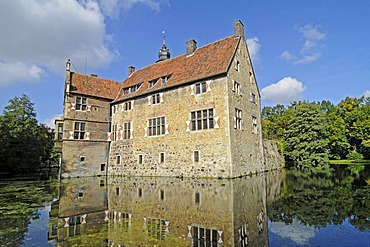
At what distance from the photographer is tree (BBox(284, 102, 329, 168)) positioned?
116 ft

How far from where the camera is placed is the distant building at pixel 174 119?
18.6 m

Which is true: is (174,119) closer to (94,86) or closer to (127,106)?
(127,106)

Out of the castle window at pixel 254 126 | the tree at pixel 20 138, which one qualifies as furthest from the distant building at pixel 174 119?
the tree at pixel 20 138

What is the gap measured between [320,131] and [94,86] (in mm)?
32784

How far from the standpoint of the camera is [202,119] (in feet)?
63.7

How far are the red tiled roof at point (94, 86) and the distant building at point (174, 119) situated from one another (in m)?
0.11

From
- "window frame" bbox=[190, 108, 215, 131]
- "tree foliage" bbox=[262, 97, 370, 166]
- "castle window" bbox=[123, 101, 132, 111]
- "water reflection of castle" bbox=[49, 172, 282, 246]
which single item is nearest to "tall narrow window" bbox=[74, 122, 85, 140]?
"castle window" bbox=[123, 101, 132, 111]

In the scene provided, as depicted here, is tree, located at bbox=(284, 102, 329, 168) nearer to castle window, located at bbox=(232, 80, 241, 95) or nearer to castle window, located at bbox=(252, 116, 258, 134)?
A: castle window, located at bbox=(252, 116, 258, 134)

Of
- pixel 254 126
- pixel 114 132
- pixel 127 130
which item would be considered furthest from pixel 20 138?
pixel 254 126

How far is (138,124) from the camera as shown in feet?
79.3

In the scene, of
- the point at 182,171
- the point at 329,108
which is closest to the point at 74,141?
the point at 182,171

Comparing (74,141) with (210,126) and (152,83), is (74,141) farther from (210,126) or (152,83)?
(210,126)

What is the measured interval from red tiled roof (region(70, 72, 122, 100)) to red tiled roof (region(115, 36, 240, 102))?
1.75 metres

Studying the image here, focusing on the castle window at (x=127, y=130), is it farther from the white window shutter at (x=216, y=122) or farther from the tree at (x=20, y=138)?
the tree at (x=20, y=138)
